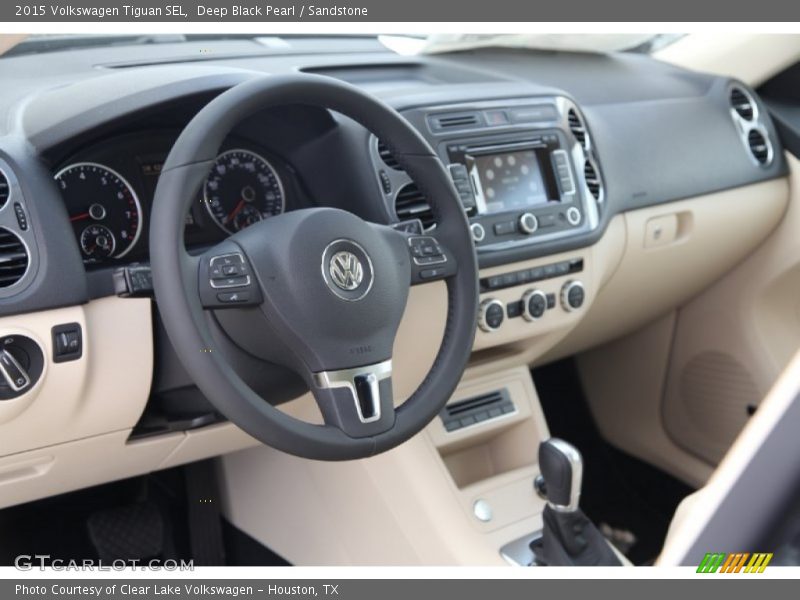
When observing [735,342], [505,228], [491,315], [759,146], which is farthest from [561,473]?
[759,146]

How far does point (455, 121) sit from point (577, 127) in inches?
12.0

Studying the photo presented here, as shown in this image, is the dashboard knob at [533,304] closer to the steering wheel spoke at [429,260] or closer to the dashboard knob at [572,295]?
the dashboard knob at [572,295]

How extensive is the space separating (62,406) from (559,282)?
93 centimetres

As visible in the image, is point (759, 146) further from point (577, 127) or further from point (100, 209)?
point (100, 209)

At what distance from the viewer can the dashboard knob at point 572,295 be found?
184 cm

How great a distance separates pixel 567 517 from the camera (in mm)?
1556

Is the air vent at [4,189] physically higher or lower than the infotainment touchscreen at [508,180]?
higher

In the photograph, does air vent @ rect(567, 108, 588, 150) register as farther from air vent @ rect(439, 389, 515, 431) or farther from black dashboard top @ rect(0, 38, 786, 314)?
air vent @ rect(439, 389, 515, 431)

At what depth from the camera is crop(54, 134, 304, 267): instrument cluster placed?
1.36 metres

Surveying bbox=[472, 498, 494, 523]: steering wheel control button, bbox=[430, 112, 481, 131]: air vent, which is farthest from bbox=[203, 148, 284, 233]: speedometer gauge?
bbox=[472, 498, 494, 523]: steering wheel control button

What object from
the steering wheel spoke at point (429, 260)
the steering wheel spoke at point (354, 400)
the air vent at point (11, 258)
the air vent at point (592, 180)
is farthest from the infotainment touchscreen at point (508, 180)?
the air vent at point (11, 258)

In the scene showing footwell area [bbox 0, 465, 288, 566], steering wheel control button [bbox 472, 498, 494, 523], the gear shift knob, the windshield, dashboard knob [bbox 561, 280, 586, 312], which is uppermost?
the windshield

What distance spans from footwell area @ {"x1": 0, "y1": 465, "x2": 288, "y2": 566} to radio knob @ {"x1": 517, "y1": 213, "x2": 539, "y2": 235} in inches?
32.9

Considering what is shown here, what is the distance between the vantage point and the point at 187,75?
138 centimetres
